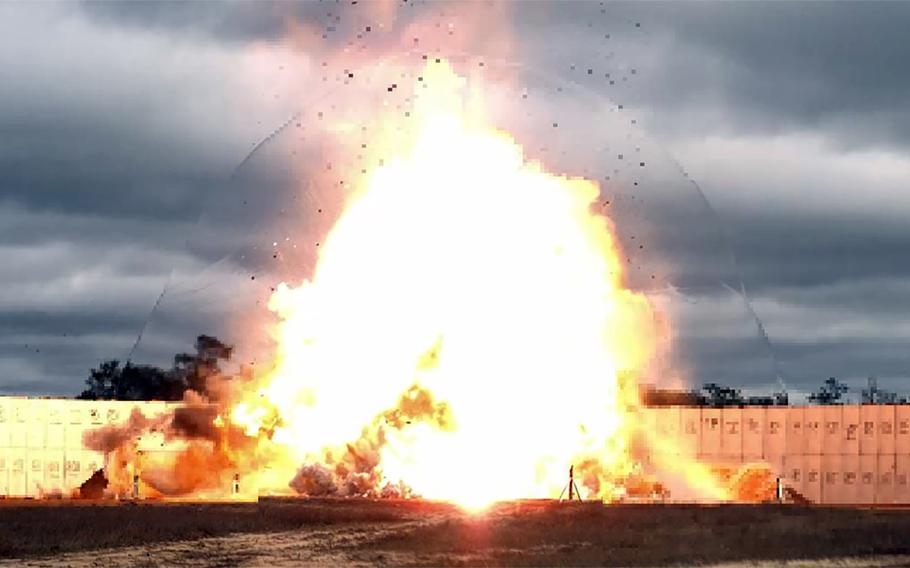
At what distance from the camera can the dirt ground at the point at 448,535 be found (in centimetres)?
4809

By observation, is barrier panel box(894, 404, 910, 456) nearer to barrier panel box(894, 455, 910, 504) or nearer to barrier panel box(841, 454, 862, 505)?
barrier panel box(894, 455, 910, 504)

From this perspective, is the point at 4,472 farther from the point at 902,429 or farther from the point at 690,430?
the point at 902,429

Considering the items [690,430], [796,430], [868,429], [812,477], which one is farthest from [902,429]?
[690,430]

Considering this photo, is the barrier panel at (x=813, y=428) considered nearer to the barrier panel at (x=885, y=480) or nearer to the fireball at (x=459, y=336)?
the barrier panel at (x=885, y=480)

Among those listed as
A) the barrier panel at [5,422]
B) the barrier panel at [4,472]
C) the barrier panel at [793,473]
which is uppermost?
the barrier panel at [5,422]

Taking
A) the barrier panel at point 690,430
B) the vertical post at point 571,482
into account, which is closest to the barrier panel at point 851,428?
the barrier panel at point 690,430

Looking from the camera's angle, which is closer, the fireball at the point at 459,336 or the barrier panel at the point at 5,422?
the fireball at the point at 459,336

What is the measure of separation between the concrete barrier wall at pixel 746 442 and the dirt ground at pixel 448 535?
20928 millimetres

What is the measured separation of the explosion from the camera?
2749 inches

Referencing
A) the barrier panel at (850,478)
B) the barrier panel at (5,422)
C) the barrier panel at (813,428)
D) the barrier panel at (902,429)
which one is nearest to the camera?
the barrier panel at (902,429)

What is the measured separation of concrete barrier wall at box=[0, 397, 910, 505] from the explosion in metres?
6.81

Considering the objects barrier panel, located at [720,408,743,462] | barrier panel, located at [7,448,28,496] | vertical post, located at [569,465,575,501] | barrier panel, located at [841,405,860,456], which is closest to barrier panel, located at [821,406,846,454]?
barrier panel, located at [841,405,860,456]

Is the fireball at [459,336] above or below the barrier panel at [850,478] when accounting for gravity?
above

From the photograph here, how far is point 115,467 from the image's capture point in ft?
277
